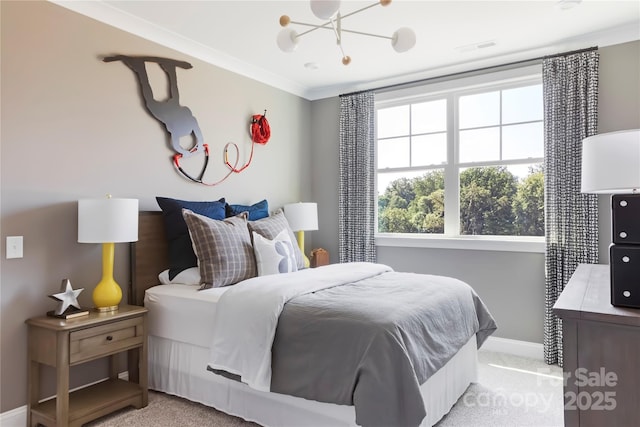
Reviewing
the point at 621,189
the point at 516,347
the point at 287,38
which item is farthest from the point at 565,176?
the point at 287,38

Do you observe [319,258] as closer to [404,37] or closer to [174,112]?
[174,112]

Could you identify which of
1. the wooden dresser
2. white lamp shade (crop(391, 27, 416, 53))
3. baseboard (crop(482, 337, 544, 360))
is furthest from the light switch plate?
baseboard (crop(482, 337, 544, 360))

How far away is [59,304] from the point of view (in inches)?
92.6

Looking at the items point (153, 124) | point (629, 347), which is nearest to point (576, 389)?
point (629, 347)

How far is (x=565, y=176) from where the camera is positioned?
3322 millimetres

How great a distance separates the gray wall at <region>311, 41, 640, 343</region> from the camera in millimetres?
3193

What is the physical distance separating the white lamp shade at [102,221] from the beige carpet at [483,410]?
3.47ft

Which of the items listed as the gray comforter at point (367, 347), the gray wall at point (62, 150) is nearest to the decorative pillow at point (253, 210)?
the gray wall at point (62, 150)

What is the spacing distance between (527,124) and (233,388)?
10.7 feet

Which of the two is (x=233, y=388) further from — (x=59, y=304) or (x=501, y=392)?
(x=501, y=392)

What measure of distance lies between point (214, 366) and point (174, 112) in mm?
2018

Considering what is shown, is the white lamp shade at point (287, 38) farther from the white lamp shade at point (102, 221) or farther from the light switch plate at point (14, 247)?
the light switch plate at point (14, 247)

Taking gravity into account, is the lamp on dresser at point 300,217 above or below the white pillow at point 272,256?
above

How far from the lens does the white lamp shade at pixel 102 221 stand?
2.42 meters
